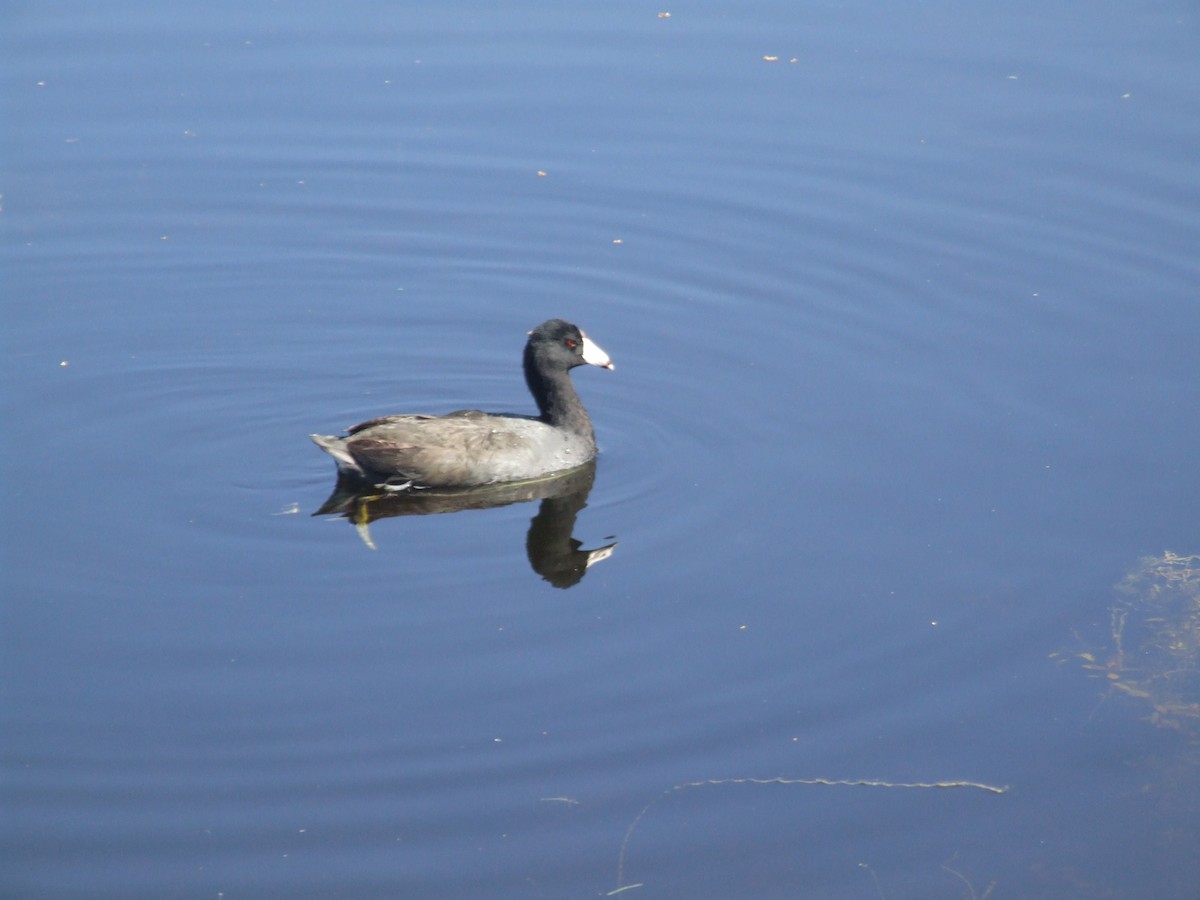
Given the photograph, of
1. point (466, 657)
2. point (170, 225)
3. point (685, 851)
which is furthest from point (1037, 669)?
point (170, 225)

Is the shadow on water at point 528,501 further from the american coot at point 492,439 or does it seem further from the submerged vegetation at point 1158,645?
the submerged vegetation at point 1158,645

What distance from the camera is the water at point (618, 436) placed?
21.0ft

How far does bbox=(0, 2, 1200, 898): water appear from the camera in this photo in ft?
21.0

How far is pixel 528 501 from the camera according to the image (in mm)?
9484

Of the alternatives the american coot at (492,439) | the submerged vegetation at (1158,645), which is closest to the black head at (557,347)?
the american coot at (492,439)

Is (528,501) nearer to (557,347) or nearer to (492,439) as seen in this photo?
(492,439)

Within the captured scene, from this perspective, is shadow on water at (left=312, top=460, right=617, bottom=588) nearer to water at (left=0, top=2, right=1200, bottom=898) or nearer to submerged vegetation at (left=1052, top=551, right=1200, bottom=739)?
water at (left=0, top=2, right=1200, bottom=898)

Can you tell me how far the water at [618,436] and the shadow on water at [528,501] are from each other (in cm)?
14

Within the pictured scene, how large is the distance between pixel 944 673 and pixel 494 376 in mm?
4457

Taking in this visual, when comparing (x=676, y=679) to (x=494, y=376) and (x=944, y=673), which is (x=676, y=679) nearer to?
(x=944, y=673)

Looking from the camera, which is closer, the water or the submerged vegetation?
the water

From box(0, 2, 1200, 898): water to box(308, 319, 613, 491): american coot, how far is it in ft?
1.20

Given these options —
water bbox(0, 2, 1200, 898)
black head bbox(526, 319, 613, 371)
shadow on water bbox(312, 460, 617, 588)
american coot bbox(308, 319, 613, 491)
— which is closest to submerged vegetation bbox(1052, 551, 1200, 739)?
water bbox(0, 2, 1200, 898)

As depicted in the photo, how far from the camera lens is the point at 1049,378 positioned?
10.5 meters
